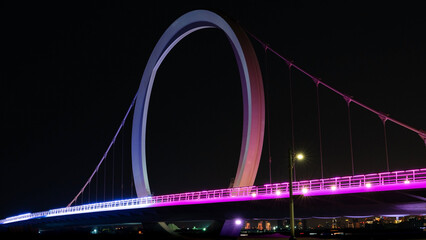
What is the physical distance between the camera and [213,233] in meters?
41.4

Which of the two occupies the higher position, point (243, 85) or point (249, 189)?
point (243, 85)

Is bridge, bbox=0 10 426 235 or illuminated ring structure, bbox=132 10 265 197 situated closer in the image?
bridge, bbox=0 10 426 235

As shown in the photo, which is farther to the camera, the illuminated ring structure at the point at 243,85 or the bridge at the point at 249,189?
the illuminated ring structure at the point at 243,85

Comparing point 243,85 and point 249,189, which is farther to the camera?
point 243,85

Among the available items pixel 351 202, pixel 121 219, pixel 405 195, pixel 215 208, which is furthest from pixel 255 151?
pixel 121 219

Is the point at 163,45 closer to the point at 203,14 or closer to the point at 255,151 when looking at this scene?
the point at 203,14

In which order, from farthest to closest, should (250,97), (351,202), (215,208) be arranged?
1. (250,97)
2. (215,208)
3. (351,202)

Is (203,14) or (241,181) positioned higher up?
(203,14)

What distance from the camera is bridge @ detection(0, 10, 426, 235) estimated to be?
92.8ft

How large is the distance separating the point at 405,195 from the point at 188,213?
1900 centimetres

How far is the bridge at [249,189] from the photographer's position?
28.3 m

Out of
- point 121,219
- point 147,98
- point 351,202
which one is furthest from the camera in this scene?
point 147,98

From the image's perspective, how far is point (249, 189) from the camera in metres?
36.9

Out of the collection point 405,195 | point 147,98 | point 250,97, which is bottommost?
point 405,195
